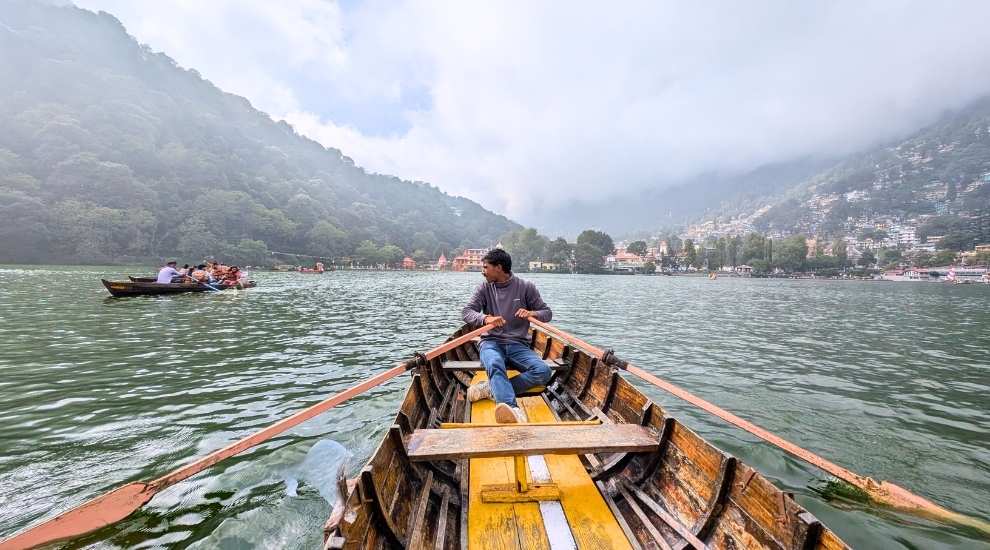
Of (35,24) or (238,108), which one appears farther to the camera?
(238,108)

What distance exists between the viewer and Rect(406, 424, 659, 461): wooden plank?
3.21m

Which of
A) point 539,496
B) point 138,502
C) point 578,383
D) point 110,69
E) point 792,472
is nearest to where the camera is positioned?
point 138,502

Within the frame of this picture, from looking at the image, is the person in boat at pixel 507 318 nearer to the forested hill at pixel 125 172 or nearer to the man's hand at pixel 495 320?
the man's hand at pixel 495 320

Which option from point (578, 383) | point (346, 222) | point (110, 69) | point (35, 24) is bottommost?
point (578, 383)

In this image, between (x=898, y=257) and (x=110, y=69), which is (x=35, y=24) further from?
(x=898, y=257)

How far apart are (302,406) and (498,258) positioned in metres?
4.66

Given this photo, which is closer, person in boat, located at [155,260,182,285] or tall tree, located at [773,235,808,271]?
person in boat, located at [155,260,182,285]

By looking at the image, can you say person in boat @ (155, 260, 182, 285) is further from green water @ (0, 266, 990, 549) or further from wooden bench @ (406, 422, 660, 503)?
wooden bench @ (406, 422, 660, 503)

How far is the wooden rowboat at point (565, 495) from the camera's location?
2.67 metres

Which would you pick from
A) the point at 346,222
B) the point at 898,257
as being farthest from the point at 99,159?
the point at 898,257

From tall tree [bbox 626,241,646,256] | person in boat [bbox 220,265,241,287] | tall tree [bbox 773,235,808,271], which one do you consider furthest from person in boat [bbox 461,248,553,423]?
tall tree [bbox 626,241,646,256]

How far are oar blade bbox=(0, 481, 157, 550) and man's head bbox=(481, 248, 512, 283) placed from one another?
13.4ft

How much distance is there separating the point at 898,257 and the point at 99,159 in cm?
20745

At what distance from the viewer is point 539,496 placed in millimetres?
3359
